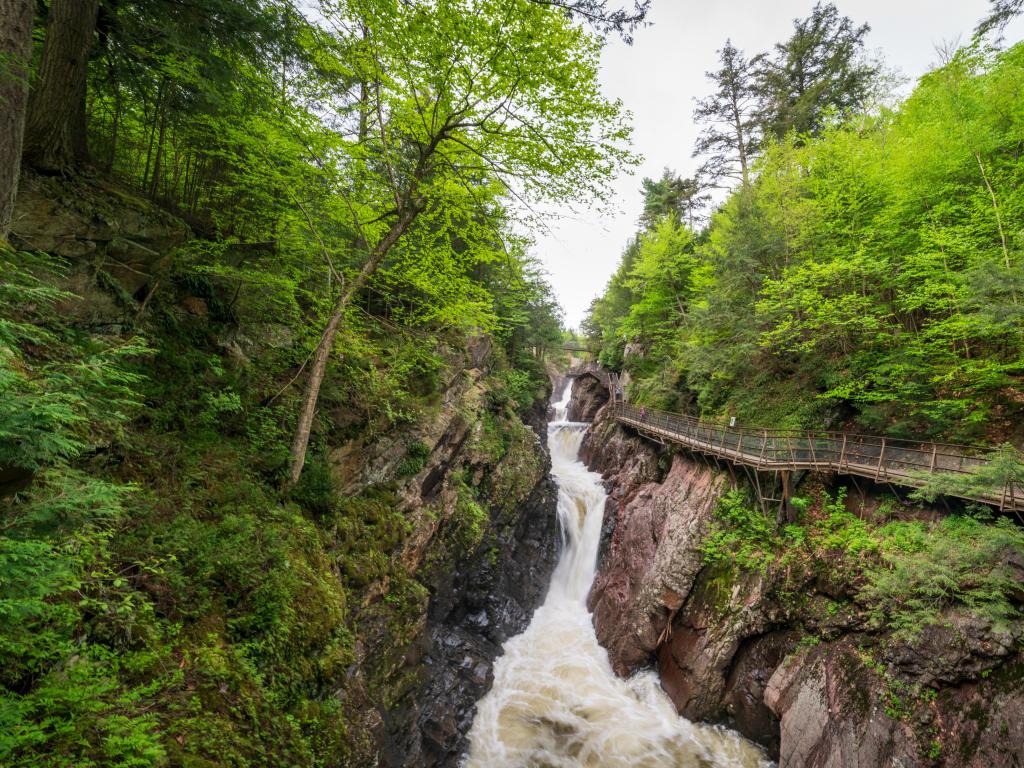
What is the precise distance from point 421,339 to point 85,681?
8.32m

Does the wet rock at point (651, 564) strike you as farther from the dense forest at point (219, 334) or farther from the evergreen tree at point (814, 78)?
the evergreen tree at point (814, 78)

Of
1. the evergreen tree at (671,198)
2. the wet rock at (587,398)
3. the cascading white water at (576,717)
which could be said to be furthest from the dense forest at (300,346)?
the wet rock at (587,398)

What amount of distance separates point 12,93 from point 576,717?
14.9m

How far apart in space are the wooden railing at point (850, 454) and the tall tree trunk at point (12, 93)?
534 inches

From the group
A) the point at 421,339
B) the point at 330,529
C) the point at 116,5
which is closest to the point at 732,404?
the point at 421,339

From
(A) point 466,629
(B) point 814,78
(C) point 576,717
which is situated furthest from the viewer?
(B) point 814,78

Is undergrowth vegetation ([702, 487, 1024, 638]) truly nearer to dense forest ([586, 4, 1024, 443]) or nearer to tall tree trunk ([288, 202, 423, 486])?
dense forest ([586, 4, 1024, 443])

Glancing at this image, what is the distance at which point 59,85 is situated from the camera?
493cm

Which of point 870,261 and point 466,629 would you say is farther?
point 466,629

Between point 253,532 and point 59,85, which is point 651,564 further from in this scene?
point 59,85

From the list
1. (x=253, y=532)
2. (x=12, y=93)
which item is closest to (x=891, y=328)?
(x=253, y=532)

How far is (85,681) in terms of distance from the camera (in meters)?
2.85

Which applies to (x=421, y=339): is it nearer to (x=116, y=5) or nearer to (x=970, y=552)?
(x=116, y=5)

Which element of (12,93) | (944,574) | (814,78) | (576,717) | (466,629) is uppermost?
(814,78)
